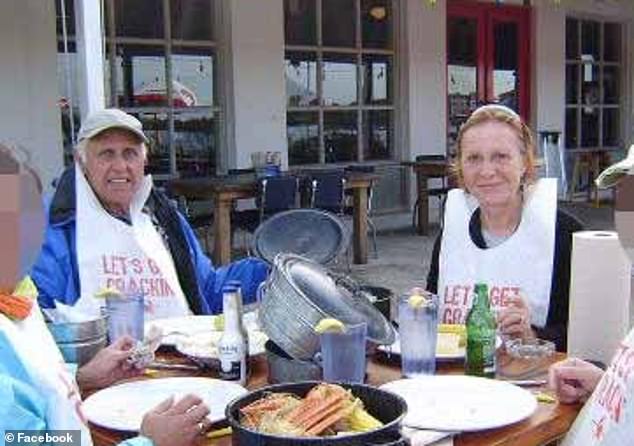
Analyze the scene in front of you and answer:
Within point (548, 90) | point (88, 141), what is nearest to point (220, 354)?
point (88, 141)

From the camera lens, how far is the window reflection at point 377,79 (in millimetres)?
10273

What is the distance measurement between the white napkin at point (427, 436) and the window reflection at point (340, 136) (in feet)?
27.3

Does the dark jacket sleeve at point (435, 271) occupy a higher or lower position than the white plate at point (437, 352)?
higher

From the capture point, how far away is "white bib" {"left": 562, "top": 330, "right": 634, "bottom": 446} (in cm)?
155

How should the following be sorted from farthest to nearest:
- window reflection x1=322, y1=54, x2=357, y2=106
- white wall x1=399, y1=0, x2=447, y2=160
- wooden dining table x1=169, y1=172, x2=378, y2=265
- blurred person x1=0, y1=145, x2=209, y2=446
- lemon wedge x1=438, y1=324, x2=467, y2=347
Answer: white wall x1=399, y1=0, x2=447, y2=160, window reflection x1=322, y1=54, x2=357, y2=106, wooden dining table x1=169, y1=172, x2=378, y2=265, lemon wedge x1=438, y1=324, x2=467, y2=347, blurred person x1=0, y1=145, x2=209, y2=446

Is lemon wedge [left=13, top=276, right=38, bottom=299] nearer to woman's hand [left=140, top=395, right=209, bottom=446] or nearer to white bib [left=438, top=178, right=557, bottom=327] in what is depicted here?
woman's hand [left=140, top=395, right=209, bottom=446]

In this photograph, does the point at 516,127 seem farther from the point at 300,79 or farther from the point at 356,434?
the point at 300,79

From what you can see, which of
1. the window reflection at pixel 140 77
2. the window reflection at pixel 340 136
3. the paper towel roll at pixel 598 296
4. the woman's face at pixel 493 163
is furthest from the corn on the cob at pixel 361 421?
the window reflection at pixel 340 136

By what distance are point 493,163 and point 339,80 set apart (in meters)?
7.37

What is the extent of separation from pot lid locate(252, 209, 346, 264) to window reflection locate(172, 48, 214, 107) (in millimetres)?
6124

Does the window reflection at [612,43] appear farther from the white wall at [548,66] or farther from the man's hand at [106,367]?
the man's hand at [106,367]

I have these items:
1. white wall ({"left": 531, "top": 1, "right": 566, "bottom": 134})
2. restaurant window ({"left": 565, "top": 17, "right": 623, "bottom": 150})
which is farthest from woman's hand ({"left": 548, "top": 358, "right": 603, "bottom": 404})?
restaurant window ({"left": 565, "top": 17, "right": 623, "bottom": 150})

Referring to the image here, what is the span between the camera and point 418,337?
209cm

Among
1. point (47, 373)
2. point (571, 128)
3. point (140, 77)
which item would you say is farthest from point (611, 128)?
point (47, 373)
